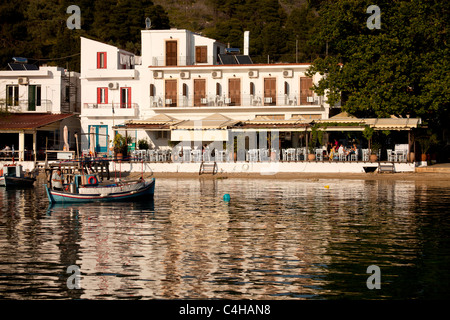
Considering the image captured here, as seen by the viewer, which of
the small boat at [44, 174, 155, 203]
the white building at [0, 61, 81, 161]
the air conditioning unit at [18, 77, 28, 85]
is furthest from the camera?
the air conditioning unit at [18, 77, 28, 85]

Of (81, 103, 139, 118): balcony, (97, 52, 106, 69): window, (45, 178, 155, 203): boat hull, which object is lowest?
(45, 178, 155, 203): boat hull

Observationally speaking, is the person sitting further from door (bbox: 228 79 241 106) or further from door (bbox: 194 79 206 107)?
door (bbox: 228 79 241 106)

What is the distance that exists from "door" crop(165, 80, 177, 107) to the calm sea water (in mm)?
23402

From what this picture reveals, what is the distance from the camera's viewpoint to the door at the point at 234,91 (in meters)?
55.0

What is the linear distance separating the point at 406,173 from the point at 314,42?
1230cm

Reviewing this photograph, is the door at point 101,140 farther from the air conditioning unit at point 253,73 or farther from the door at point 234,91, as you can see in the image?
the air conditioning unit at point 253,73

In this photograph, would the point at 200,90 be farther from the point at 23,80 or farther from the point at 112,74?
the point at 23,80

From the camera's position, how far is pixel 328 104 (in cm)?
5316

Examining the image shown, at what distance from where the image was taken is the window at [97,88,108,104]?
5712 centimetres

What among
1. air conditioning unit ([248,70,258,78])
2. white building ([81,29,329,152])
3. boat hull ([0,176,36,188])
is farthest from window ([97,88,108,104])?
boat hull ([0,176,36,188])

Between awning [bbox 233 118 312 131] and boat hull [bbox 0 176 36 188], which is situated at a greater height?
awning [bbox 233 118 312 131]
